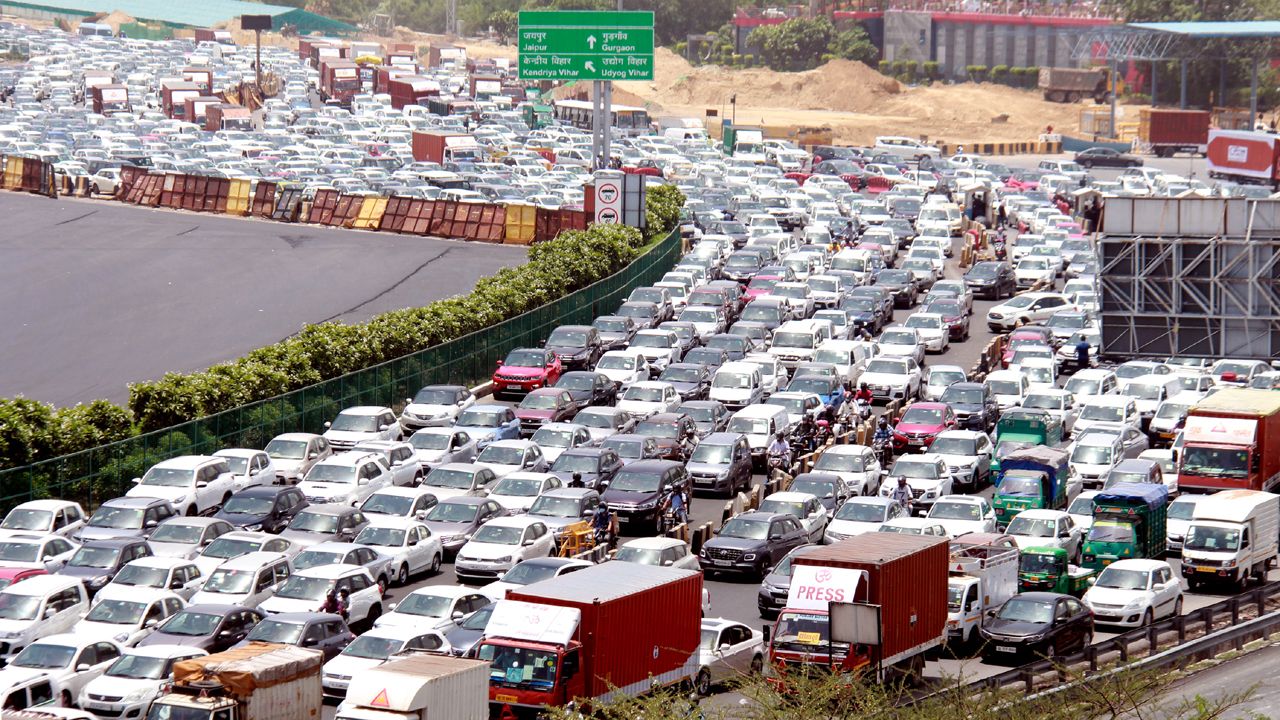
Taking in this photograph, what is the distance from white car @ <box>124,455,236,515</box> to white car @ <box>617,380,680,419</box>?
10.8 metres

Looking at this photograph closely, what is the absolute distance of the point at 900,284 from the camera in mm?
64500

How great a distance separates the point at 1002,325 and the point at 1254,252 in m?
19.5

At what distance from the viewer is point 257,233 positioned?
254 ft

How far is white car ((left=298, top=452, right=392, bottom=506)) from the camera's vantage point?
38938mm

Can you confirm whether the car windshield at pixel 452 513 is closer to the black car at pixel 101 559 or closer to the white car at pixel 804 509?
the white car at pixel 804 509

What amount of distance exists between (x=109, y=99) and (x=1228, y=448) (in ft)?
362

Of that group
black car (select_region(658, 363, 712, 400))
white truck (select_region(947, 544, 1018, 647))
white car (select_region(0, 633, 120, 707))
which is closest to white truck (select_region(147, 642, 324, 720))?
white car (select_region(0, 633, 120, 707))

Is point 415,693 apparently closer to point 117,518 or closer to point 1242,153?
point 117,518

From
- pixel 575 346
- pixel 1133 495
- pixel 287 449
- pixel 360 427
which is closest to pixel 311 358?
pixel 360 427

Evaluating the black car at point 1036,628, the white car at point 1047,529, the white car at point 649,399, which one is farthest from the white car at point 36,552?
the white car at point 1047,529

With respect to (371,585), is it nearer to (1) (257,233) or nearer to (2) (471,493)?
(2) (471,493)

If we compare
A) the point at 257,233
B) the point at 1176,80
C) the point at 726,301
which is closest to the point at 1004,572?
the point at 726,301

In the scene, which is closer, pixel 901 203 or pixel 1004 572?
pixel 1004 572

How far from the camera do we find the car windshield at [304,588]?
3112 cm
